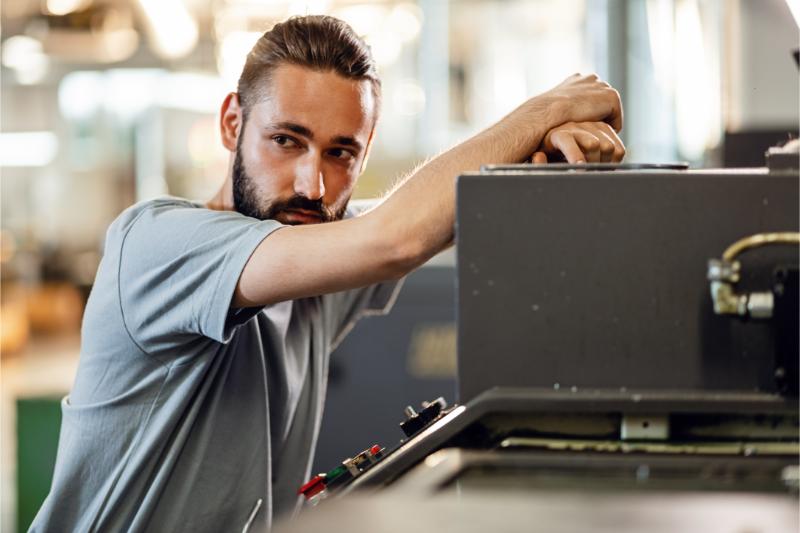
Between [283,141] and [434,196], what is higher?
[283,141]

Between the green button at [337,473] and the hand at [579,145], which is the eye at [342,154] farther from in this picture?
the green button at [337,473]

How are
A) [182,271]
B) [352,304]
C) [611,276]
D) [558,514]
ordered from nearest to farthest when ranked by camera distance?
[558,514], [611,276], [182,271], [352,304]

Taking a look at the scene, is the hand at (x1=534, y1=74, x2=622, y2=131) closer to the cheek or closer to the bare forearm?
the bare forearm

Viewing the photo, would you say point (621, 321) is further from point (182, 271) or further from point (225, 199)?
point (225, 199)

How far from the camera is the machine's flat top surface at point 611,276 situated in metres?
0.91

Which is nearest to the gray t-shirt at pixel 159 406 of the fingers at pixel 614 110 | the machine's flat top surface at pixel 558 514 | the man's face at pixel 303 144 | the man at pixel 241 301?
the man at pixel 241 301

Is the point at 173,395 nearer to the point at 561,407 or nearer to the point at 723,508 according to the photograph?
the point at 561,407

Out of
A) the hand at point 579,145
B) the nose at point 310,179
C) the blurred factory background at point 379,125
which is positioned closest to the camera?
the hand at point 579,145

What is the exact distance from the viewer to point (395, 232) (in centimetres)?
111

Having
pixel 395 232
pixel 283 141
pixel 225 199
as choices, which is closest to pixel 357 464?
pixel 395 232

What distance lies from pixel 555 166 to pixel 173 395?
2.24 ft

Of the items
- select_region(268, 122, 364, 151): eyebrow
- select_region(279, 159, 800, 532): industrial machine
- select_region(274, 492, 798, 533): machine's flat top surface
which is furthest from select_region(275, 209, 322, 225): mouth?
select_region(274, 492, 798, 533): machine's flat top surface

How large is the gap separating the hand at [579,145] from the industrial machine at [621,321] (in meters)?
0.25

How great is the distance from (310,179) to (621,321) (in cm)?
67
